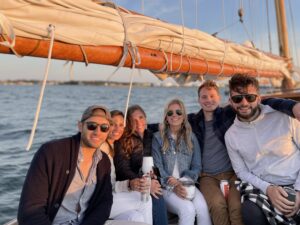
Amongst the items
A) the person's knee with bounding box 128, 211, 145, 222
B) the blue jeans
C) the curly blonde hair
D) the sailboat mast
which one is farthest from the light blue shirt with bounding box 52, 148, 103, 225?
the sailboat mast

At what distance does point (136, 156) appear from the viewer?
3.03m

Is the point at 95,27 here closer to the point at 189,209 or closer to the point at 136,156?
the point at 136,156

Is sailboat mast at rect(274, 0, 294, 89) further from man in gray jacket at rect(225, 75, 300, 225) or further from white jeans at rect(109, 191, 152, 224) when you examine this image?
white jeans at rect(109, 191, 152, 224)

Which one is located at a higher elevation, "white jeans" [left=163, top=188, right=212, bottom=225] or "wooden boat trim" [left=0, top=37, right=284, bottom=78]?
"wooden boat trim" [left=0, top=37, right=284, bottom=78]

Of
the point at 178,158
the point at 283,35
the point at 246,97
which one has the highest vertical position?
the point at 283,35

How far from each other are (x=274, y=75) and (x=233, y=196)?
420 centimetres

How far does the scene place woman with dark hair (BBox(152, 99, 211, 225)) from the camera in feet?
9.42

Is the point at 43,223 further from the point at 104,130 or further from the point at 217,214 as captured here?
the point at 217,214

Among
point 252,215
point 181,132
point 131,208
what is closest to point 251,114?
point 181,132

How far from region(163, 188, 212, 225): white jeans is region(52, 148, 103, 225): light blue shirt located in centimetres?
79

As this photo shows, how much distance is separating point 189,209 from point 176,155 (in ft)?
1.67

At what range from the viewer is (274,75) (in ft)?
21.2

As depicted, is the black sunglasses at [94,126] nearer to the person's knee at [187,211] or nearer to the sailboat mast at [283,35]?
the person's knee at [187,211]

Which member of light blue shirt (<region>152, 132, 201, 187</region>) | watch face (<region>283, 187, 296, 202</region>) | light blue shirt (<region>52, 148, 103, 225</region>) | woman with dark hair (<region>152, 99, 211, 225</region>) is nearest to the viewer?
light blue shirt (<region>52, 148, 103, 225</region>)
